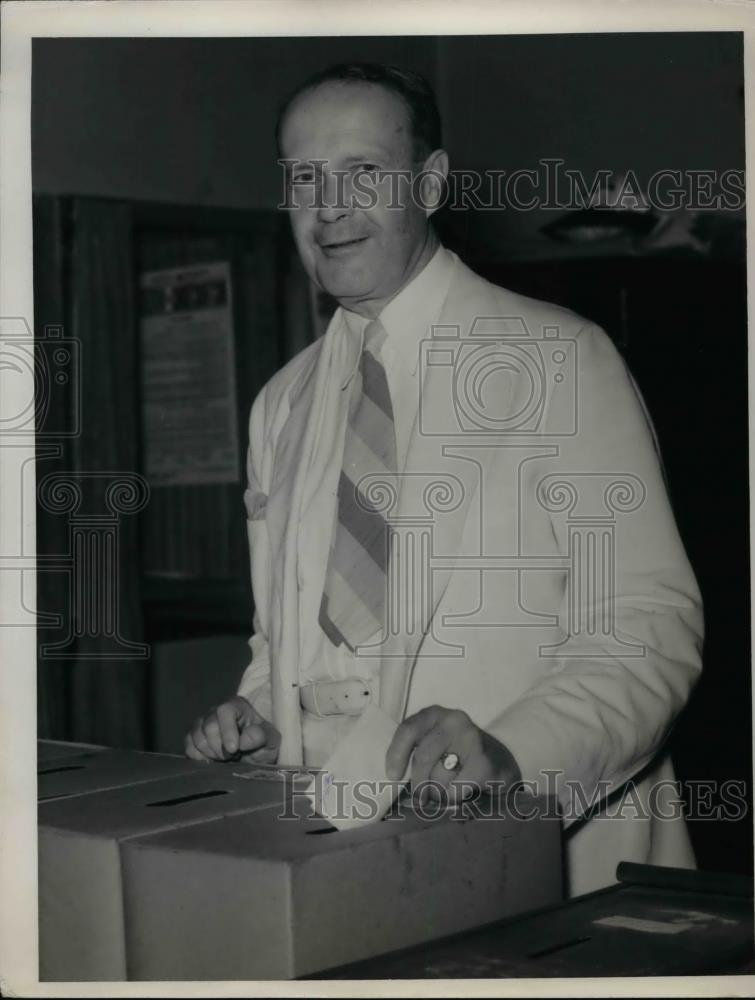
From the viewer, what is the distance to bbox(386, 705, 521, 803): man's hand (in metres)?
1.33

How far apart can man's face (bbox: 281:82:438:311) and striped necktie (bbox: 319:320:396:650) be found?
8 cm

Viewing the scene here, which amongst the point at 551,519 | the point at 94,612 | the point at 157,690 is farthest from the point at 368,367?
the point at 157,690

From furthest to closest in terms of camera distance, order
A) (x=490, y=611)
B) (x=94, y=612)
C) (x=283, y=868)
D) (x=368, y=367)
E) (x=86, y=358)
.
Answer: (x=86, y=358)
(x=94, y=612)
(x=368, y=367)
(x=490, y=611)
(x=283, y=868)

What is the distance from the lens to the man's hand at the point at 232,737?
1.60 metres

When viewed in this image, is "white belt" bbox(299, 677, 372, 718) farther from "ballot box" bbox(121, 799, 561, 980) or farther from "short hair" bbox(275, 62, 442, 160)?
"short hair" bbox(275, 62, 442, 160)

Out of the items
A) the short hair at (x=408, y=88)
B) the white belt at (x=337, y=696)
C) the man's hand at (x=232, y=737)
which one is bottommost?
the man's hand at (x=232, y=737)

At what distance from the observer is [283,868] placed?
43.3 inches

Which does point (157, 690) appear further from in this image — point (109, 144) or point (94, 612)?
point (109, 144)

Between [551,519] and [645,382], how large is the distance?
30.7 inches

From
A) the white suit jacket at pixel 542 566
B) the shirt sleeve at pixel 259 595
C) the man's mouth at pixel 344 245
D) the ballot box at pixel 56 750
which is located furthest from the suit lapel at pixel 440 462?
the ballot box at pixel 56 750

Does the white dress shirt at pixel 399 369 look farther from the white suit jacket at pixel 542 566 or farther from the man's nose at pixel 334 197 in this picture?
the man's nose at pixel 334 197

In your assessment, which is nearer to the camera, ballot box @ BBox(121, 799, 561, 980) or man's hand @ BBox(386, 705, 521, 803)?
ballot box @ BBox(121, 799, 561, 980)

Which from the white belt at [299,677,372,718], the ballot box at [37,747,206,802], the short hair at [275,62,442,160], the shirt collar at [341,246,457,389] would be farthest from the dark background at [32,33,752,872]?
the white belt at [299,677,372,718]

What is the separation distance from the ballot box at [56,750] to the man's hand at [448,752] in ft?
1.60
